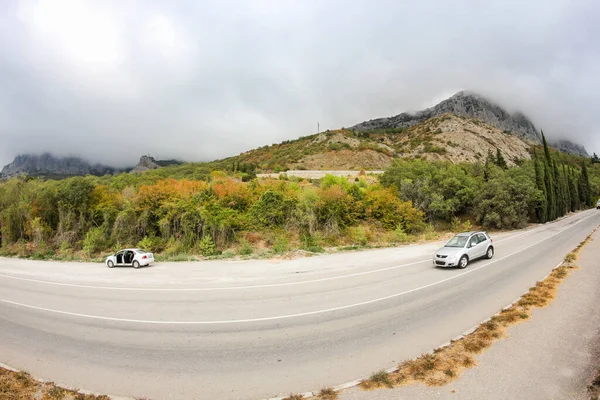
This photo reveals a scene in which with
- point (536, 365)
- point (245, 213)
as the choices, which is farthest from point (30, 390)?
point (245, 213)

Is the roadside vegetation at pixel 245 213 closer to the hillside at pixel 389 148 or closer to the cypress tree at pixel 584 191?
the hillside at pixel 389 148

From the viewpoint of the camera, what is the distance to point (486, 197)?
31422mm

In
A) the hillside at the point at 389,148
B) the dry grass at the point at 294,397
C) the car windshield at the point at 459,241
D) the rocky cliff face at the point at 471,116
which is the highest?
the rocky cliff face at the point at 471,116

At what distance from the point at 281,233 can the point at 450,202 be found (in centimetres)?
1936

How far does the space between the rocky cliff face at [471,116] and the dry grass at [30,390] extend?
15601 centimetres

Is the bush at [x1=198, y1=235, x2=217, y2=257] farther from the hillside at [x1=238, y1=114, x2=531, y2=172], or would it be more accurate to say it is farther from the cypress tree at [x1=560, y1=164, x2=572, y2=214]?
the cypress tree at [x1=560, y1=164, x2=572, y2=214]

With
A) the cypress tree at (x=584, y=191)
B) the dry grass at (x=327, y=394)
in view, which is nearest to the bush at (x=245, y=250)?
the dry grass at (x=327, y=394)

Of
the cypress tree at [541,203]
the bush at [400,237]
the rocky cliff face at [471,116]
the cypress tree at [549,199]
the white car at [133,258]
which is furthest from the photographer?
→ the rocky cliff face at [471,116]

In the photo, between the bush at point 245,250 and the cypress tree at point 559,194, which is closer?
the bush at point 245,250

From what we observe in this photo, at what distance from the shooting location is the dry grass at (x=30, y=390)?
5.21m

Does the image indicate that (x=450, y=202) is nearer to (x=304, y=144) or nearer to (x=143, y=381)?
(x=143, y=381)

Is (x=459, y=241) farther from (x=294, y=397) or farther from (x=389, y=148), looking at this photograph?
(x=389, y=148)

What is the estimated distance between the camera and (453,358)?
5449mm

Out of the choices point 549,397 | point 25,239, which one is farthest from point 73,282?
point 25,239
